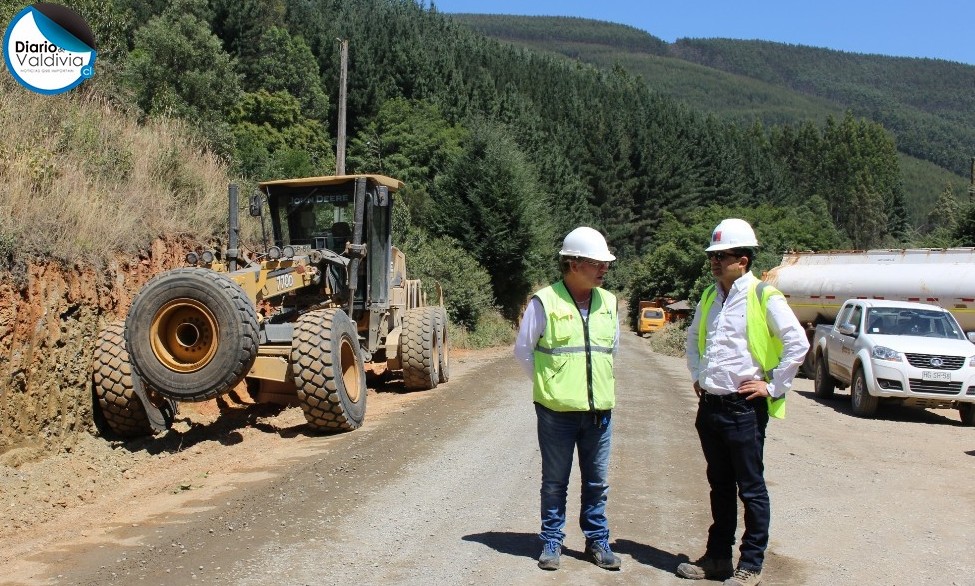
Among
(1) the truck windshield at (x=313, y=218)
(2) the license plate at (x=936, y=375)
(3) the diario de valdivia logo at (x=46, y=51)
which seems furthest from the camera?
(2) the license plate at (x=936, y=375)

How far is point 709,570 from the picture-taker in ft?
18.6

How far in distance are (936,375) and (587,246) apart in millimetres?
10264

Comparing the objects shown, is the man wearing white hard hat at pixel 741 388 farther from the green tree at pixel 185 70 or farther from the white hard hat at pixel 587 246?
the green tree at pixel 185 70

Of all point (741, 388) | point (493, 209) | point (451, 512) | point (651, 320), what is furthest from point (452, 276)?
point (651, 320)

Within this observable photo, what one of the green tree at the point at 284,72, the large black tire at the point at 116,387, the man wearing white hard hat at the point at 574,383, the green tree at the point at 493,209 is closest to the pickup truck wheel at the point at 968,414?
the man wearing white hard hat at the point at 574,383

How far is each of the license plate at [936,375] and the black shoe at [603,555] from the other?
388 inches

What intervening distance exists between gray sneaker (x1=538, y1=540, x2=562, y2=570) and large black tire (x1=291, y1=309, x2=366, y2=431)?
15.4 ft

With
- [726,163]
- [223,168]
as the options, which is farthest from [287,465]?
[726,163]

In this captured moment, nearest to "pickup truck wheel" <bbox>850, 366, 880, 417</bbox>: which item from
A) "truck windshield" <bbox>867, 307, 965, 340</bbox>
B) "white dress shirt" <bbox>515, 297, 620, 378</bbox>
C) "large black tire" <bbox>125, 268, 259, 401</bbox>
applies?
"truck windshield" <bbox>867, 307, 965, 340</bbox>

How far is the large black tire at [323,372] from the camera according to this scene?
994 cm

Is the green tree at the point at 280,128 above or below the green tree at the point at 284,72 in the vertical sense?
below

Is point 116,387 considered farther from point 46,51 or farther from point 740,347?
point 46,51

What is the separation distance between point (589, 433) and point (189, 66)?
35.6 metres

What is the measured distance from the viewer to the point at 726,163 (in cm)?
10856
